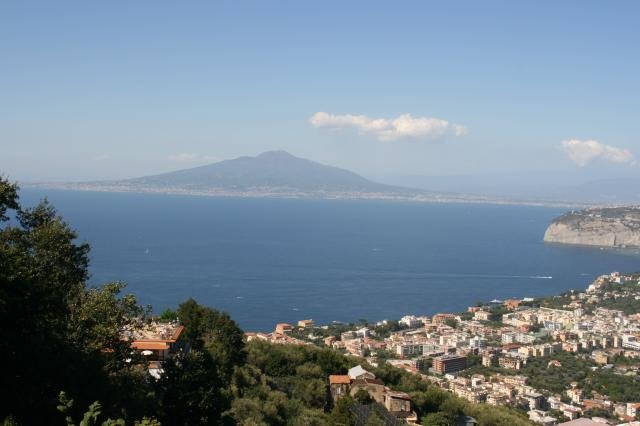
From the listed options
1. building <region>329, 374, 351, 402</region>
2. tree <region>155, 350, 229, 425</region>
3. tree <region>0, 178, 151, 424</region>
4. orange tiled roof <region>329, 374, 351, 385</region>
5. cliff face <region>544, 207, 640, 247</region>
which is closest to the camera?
tree <region>0, 178, 151, 424</region>

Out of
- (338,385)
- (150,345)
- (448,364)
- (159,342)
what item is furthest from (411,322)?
(150,345)

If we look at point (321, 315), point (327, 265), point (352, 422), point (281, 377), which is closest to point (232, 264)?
point (327, 265)

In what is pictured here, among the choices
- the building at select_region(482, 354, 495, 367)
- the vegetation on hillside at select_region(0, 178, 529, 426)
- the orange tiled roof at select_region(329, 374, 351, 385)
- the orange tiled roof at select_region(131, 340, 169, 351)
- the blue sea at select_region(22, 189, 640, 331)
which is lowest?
the building at select_region(482, 354, 495, 367)

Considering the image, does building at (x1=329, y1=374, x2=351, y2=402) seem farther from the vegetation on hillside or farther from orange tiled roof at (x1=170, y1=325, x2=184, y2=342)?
orange tiled roof at (x1=170, y1=325, x2=184, y2=342)

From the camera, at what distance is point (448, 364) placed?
3092cm

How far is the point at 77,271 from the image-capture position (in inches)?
351

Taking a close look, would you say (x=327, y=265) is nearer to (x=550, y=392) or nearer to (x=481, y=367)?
(x=481, y=367)

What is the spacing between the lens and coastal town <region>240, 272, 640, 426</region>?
76.6 ft

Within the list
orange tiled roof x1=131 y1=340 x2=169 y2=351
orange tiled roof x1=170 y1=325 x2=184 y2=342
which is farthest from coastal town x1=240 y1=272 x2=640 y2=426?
orange tiled roof x1=131 y1=340 x2=169 y2=351

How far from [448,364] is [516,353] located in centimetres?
581

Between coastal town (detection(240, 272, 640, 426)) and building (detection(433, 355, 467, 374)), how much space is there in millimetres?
49

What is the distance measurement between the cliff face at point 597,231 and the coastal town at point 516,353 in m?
44.3

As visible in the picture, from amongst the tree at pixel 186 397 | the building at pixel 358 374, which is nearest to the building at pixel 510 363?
the building at pixel 358 374

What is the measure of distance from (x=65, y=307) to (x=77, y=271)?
1827 millimetres
